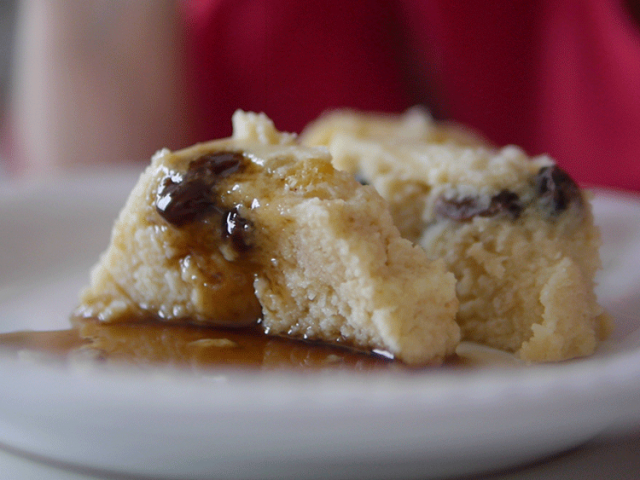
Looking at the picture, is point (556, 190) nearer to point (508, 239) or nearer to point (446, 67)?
point (508, 239)

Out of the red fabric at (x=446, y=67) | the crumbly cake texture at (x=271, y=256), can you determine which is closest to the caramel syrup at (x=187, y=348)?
the crumbly cake texture at (x=271, y=256)

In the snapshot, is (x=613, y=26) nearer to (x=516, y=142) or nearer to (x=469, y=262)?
(x=516, y=142)

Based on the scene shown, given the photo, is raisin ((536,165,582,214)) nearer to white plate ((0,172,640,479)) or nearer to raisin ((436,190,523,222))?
raisin ((436,190,523,222))

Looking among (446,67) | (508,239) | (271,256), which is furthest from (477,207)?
(446,67)

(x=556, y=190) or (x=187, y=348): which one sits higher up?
(x=556, y=190)

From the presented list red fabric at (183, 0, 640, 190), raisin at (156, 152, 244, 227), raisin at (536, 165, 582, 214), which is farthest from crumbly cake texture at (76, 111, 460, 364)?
red fabric at (183, 0, 640, 190)
